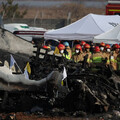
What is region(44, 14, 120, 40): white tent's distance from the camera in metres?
16.8

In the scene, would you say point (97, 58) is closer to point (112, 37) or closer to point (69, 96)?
point (112, 37)

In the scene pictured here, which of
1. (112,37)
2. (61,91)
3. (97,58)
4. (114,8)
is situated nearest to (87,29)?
(112,37)

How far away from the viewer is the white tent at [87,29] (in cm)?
1683

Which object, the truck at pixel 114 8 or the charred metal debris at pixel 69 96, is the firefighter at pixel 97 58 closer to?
the charred metal debris at pixel 69 96

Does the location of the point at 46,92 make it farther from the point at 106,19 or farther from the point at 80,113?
the point at 106,19

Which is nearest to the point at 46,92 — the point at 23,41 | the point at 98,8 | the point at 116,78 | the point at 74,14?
the point at 116,78

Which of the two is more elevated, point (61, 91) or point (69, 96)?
point (61, 91)

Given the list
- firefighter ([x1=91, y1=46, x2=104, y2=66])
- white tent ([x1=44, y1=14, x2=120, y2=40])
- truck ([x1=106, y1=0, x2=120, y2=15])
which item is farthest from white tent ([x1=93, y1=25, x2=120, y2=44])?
truck ([x1=106, y1=0, x2=120, y2=15])

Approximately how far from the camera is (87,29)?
17.2 metres

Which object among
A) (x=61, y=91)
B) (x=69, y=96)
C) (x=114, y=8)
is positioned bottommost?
(x=69, y=96)

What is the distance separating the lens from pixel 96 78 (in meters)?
9.12

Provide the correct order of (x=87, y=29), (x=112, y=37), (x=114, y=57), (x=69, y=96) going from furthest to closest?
(x=87, y=29), (x=112, y=37), (x=114, y=57), (x=69, y=96)

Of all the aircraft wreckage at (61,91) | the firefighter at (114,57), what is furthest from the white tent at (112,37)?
the aircraft wreckage at (61,91)

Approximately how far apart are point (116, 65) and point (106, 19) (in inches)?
220
